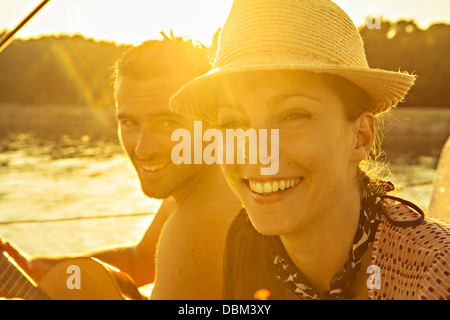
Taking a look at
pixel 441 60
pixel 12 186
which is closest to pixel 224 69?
pixel 12 186

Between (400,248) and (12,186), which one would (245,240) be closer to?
(400,248)

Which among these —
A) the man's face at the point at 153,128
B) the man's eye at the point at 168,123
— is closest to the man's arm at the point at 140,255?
the man's face at the point at 153,128

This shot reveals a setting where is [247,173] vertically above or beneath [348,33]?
beneath

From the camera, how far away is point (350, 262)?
1620 millimetres

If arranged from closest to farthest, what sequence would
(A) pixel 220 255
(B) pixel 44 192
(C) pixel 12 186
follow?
(A) pixel 220 255 < (B) pixel 44 192 < (C) pixel 12 186

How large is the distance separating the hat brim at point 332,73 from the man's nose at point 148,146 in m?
0.66

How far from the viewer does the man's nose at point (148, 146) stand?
2580 millimetres

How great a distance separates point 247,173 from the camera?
1.62 metres

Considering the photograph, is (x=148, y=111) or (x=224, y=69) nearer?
(x=224, y=69)

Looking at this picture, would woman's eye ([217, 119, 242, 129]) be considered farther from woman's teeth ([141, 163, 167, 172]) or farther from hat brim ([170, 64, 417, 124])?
woman's teeth ([141, 163, 167, 172])

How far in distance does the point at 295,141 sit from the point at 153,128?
1.26 metres

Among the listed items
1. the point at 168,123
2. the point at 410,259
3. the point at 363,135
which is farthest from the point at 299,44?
the point at 168,123

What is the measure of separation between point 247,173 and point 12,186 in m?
24.4
